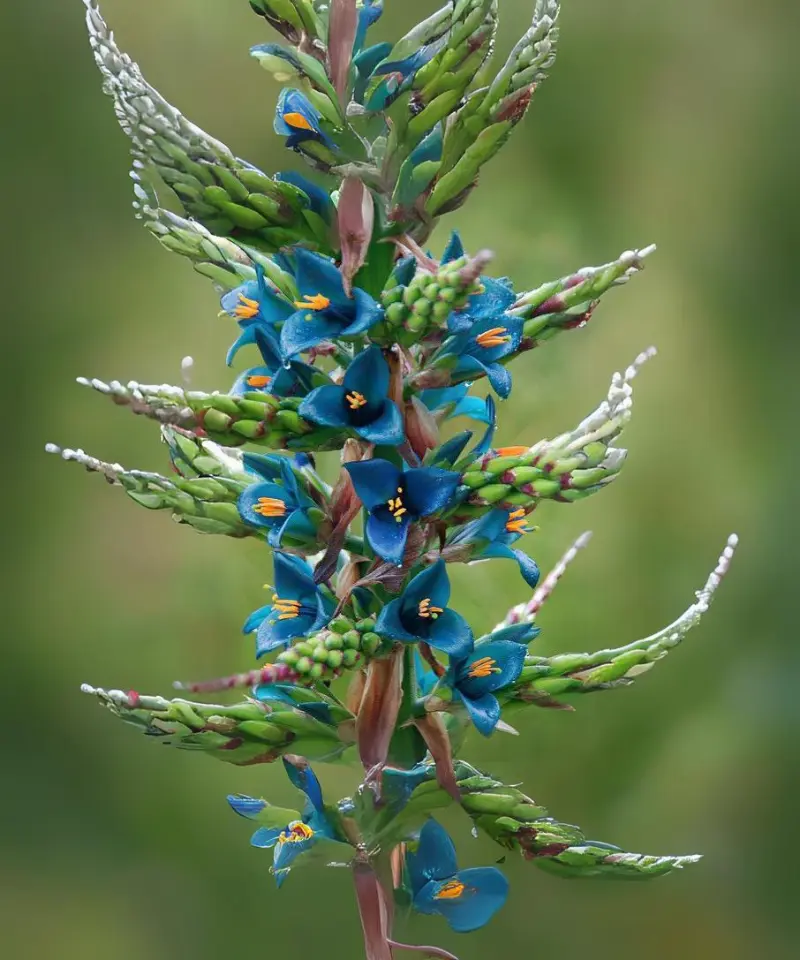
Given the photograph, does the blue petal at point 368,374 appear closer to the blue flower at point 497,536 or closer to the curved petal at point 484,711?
the blue flower at point 497,536

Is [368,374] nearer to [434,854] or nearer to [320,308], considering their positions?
[320,308]

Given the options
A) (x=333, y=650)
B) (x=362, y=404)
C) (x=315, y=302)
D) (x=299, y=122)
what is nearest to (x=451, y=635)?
(x=333, y=650)

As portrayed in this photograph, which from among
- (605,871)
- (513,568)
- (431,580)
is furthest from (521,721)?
(431,580)

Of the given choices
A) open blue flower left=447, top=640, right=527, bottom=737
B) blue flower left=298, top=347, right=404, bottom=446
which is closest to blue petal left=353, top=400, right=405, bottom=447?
blue flower left=298, top=347, right=404, bottom=446

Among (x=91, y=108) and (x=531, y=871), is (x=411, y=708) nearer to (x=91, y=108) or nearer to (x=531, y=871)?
(x=531, y=871)

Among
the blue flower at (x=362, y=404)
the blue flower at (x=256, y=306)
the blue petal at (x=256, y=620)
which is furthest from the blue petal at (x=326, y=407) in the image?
the blue petal at (x=256, y=620)

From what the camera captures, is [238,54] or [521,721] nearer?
[521,721]
